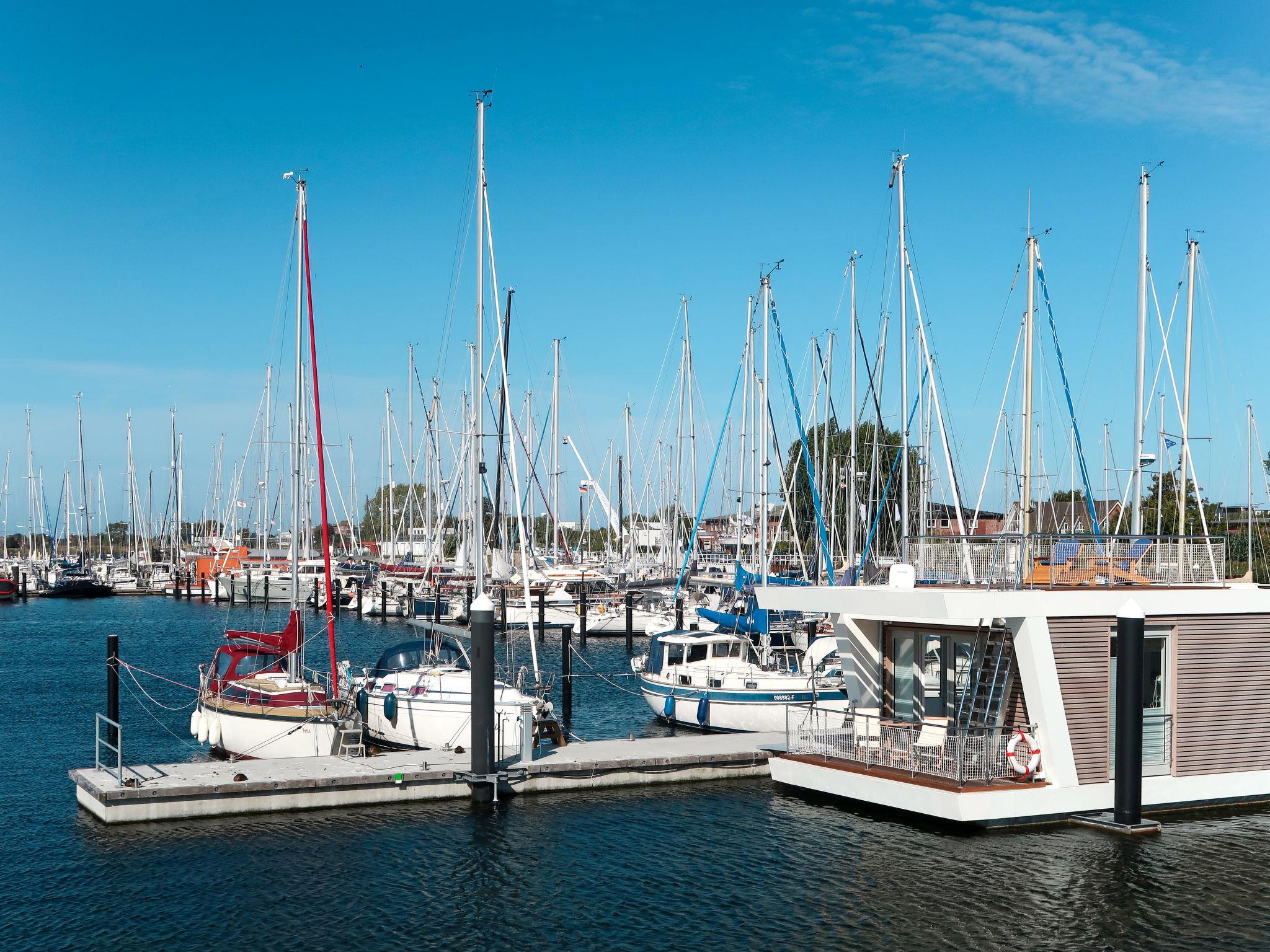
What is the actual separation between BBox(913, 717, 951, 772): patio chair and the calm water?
1.12 metres

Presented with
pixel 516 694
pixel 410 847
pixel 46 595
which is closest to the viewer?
pixel 410 847

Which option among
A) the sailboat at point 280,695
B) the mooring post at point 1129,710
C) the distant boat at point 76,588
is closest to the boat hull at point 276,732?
the sailboat at point 280,695

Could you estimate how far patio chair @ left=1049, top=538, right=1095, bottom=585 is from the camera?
21.0 metres

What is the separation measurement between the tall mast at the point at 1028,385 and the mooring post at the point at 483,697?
13044mm

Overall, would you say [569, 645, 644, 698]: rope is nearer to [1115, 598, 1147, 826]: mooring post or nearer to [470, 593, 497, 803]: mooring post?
[470, 593, 497, 803]: mooring post

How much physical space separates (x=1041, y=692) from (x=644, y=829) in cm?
703

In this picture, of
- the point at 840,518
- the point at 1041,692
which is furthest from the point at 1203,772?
the point at 840,518

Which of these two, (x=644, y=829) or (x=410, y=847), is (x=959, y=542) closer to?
(x=644, y=829)

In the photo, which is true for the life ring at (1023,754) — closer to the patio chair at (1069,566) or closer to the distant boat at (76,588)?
the patio chair at (1069,566)

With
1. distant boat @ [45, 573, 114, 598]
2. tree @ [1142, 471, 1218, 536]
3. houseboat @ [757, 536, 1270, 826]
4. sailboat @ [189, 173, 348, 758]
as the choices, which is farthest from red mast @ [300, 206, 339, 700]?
distant boat @ [45, 573, 114, 598]

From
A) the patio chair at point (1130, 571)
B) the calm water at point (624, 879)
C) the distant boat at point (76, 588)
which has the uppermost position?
the patio chair at point (1130, 571)

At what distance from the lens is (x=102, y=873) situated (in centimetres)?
1767

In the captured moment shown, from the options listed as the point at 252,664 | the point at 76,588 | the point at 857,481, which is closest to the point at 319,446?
the point at 252,664

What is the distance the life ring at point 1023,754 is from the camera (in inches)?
764
